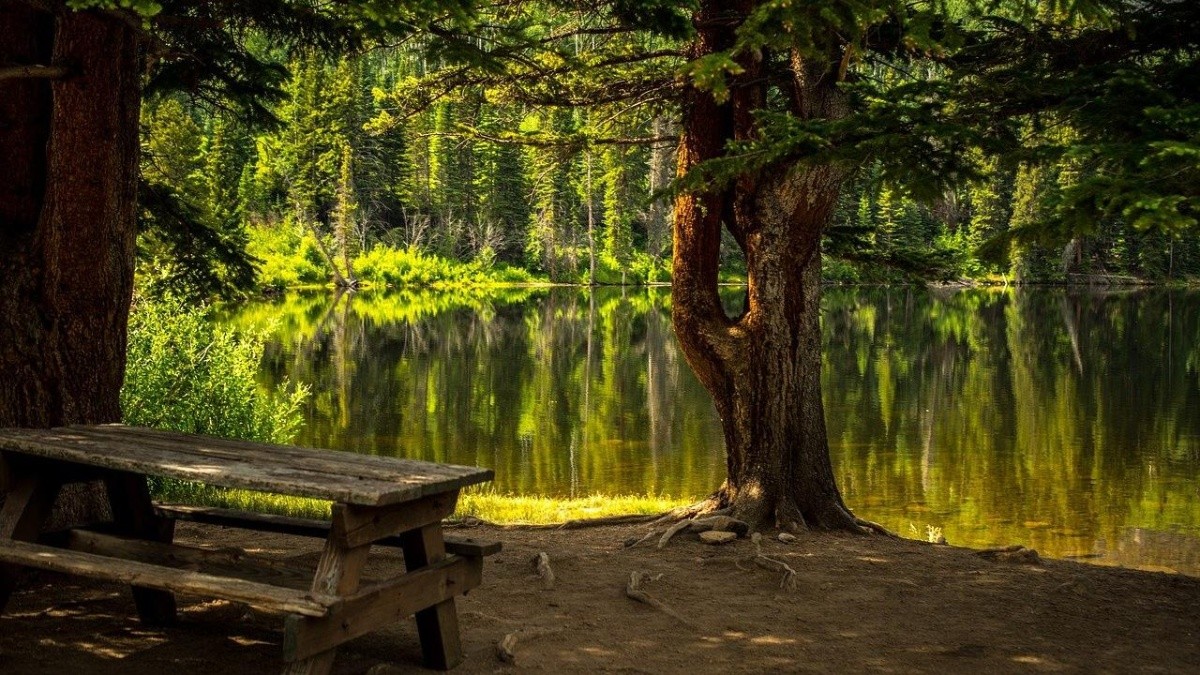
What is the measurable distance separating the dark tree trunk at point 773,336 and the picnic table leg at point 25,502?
473cm

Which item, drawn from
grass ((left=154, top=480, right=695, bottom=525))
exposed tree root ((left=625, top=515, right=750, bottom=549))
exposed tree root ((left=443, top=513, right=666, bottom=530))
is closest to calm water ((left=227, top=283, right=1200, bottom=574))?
grass ((left=154, top=480, right=695, bottom=525))

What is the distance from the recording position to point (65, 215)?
5.82 meters

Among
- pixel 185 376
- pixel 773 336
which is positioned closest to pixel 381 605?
pixel 773 336

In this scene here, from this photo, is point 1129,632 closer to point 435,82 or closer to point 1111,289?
point 435,82

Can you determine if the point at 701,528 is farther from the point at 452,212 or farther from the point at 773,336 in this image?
the point at 452,212

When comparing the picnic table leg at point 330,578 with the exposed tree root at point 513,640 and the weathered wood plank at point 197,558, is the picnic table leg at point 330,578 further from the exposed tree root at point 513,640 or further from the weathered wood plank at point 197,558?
the exposed tree root at point 513,640

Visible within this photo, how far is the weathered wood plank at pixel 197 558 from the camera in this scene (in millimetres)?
4578

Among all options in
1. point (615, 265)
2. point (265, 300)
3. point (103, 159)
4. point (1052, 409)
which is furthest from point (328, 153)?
point (103, 159)

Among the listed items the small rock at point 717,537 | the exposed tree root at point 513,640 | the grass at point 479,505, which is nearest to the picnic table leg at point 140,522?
the exposed tree root at point 513,640

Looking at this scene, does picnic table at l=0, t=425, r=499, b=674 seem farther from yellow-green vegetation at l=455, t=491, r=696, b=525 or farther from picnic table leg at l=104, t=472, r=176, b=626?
yellow-green vegetation at l=455, t=491, r=696, b=525

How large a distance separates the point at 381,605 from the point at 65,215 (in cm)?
299

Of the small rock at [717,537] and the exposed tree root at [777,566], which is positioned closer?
the exposed tree root at [777,566]

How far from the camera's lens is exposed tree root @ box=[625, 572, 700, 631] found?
573 centimetres

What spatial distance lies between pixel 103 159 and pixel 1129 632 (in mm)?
5833
